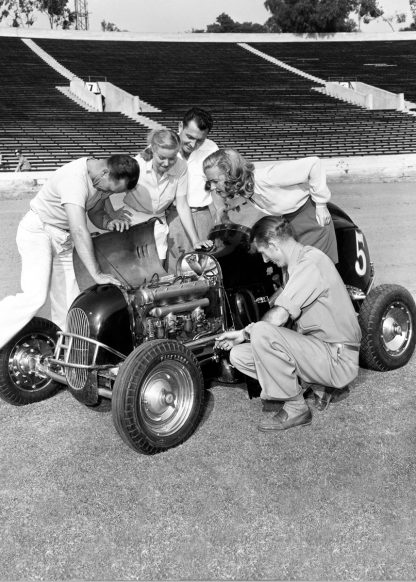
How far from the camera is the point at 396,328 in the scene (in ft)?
15.4

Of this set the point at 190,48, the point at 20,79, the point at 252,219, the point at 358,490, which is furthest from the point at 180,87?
the point at 358,490

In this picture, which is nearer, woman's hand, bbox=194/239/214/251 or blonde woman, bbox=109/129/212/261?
woman's hand, bbox=194/239/214/251

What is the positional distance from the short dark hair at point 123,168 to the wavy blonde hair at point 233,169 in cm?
43

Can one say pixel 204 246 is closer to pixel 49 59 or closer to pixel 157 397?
pixel 157 397

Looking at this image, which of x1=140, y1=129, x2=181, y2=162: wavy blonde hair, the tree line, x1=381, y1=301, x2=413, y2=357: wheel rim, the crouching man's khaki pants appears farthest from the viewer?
the tree line

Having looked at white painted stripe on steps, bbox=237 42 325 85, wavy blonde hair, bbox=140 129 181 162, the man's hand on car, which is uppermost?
white painted stripe on steps, bbox=237 42 325 85

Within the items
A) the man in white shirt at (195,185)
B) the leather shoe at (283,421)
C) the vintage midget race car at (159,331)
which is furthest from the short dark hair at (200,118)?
the leather shoe at (283,421)

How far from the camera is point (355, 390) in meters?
4.32

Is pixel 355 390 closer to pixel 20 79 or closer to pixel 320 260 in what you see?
pixel 320 260

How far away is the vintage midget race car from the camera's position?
3525 millimetres

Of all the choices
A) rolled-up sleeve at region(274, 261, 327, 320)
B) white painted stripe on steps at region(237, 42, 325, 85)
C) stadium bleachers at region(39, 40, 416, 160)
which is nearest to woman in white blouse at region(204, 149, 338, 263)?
rolled-up sleeve at region(274, 261, 327, 320)

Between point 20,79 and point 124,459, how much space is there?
33.0 metres

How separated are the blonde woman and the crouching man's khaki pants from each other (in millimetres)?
798

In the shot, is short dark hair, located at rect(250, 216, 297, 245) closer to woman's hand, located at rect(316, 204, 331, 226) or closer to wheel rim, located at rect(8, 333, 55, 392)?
woman's hand, located at rect(316, 204, 331, 226)
